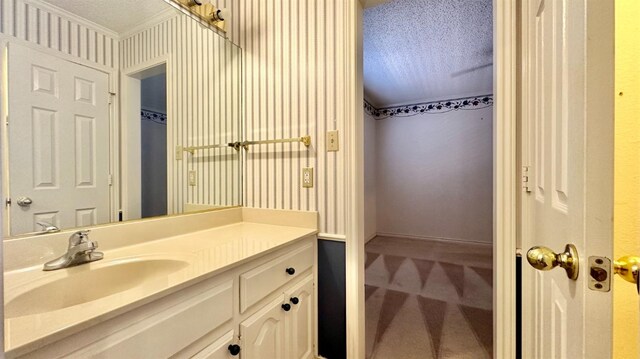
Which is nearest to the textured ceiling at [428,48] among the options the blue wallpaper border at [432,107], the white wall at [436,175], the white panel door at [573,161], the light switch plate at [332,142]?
the blue wallpaper border at [432,107]

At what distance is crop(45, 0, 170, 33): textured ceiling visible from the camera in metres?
1.09

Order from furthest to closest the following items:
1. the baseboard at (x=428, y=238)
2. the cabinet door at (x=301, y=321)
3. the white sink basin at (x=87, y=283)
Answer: the baseboard at (x=428, y=238) < the cabinet door at (x=301, y=321) < the white sink basin at (x=87, y=283)

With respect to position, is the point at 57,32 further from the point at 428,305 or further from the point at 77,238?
the point at 428,305

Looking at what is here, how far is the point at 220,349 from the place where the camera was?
951 millimetres

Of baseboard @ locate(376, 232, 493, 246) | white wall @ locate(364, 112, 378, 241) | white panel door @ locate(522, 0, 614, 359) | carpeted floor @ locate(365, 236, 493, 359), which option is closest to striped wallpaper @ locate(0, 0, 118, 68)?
white panel door @ locate(522, 0, 614, 359)

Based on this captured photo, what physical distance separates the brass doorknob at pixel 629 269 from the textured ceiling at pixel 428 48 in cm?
199

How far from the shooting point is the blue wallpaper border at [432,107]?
397 centimetres

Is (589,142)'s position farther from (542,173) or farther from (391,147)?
(391,147)

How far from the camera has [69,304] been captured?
89 cm

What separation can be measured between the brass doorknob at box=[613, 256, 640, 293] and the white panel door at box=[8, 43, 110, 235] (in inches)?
60.1

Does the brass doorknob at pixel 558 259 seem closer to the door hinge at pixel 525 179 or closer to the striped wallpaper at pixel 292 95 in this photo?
the door hinge at pixel 525 179

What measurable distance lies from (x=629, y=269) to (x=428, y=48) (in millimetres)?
2552

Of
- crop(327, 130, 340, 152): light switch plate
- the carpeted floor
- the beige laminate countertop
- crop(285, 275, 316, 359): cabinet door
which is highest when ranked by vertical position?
crop(327, 130, 340, 152): light switch plate

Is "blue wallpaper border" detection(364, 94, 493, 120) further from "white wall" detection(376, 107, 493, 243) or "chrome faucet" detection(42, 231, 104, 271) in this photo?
"chrome faucet" detection(42, 231, 104, 271)
